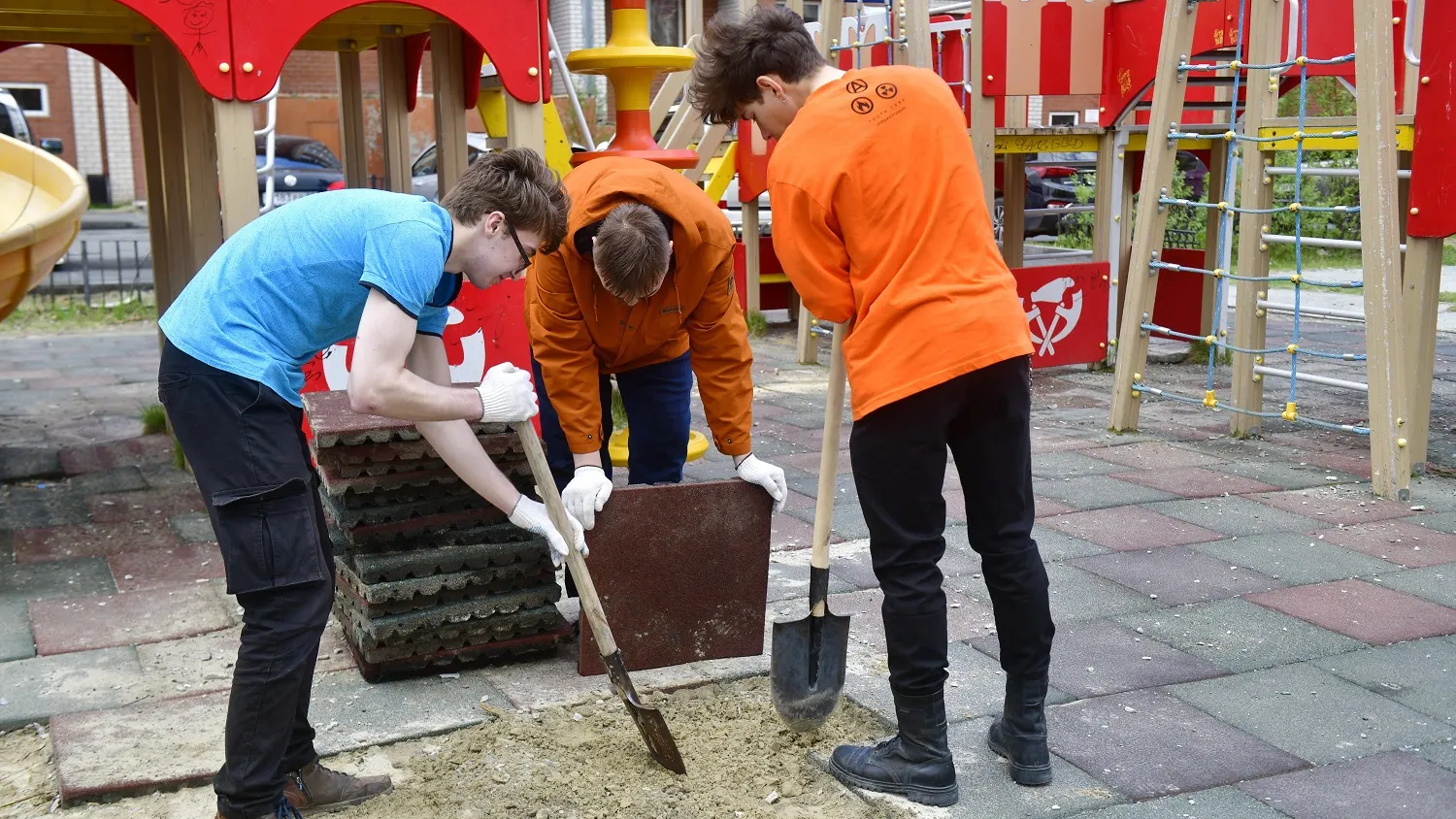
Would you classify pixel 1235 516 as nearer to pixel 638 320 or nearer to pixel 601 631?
pixel 638 320

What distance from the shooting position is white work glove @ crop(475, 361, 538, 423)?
281 centimetres

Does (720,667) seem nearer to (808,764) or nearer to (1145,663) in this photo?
(808,764)

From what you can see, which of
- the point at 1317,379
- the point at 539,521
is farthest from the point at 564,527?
the point at 1317,379

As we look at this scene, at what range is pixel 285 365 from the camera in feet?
8.38

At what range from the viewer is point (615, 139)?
572 cm

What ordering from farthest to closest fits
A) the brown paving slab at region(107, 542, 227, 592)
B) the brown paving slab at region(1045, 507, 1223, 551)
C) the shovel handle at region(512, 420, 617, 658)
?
the brown paving slab at region(1045, 507, 1223, 551)
the brown paving slab at region(107, 542, 227, 592)
the shovel handle at region(512, 420, 617, 658)

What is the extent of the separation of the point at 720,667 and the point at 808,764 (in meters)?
0.61

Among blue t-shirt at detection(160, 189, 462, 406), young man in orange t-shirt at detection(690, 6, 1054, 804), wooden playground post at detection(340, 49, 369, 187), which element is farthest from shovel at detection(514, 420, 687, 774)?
wooden playground post at detection(340, 49, 369, 187)

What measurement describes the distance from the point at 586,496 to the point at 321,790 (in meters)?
0.92

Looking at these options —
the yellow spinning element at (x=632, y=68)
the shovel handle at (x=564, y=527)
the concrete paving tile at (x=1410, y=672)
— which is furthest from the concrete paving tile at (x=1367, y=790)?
the yellow spinning element at (x=632, y=68)

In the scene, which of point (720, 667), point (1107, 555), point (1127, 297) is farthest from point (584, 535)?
point (1127, 297)

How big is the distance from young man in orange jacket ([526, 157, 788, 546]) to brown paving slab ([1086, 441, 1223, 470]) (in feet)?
9.27

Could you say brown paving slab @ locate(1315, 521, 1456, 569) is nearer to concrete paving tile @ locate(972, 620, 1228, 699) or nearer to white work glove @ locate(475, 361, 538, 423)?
concrete paving tile @ locate(972, 620, 1228, 699)

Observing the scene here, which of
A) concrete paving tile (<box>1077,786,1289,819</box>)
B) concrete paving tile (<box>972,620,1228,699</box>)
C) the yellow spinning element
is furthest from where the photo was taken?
the yellow spinning element
